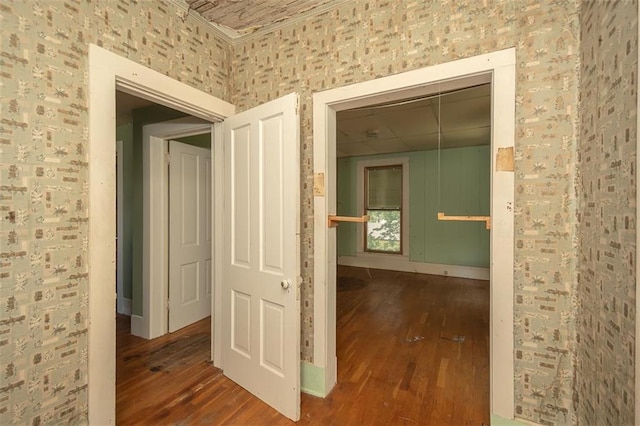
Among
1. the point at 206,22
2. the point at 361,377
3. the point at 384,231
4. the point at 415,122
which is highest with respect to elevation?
the point at 206,22

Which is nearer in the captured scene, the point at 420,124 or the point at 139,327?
the point at 139,327

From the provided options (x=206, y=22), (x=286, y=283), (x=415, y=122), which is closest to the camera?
(x=286, y=283)

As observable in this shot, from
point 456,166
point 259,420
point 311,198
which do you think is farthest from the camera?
point 456,166

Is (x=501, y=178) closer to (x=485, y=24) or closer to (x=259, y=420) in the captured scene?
(x=485, y=24)

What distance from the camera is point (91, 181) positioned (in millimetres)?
1459

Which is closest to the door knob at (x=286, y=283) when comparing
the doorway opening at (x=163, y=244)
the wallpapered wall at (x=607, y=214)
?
the doorway opening at (x=163, y=244)

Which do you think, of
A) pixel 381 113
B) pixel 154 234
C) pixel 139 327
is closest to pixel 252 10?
pixel 381 113

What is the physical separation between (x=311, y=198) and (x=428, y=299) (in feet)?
10.0

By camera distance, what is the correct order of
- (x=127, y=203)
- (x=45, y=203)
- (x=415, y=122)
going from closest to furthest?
(x=45, y=203) → (x=127, y=203) → (x=415, y=122)

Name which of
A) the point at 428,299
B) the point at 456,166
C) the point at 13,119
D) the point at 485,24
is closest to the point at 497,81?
the point at 485,24

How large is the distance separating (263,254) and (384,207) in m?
4.71

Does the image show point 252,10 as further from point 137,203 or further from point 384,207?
point 384,207

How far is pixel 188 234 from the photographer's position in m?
3.20

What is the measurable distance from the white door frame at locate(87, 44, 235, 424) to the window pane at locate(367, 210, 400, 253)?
5.13m
